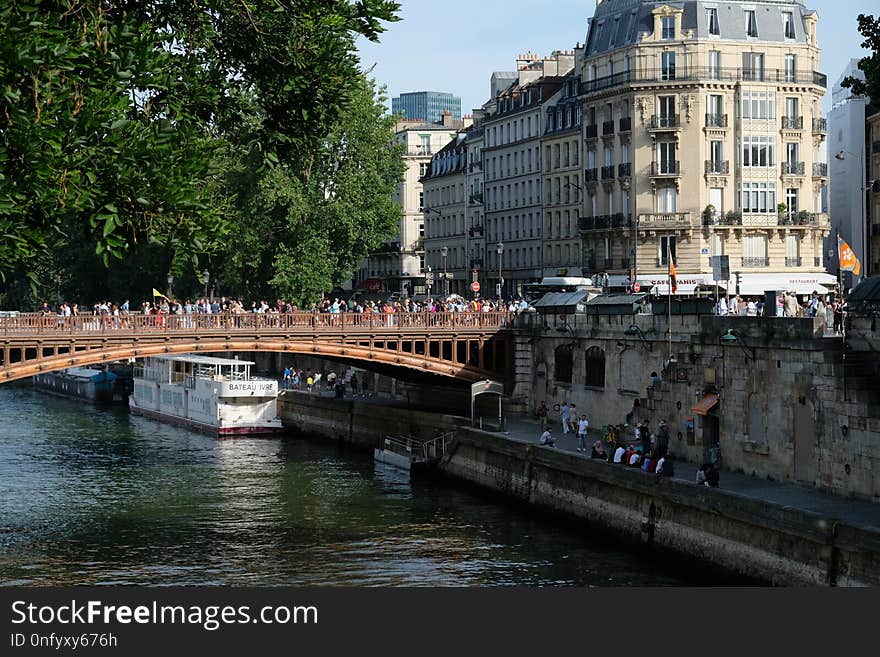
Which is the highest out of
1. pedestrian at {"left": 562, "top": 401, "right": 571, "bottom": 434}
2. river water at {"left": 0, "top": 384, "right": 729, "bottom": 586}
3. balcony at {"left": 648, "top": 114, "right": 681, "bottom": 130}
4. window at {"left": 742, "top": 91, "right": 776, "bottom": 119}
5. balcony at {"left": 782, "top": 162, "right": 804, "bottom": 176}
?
window at {"left": 742, "top": 91, "right": 776, "bottom": 119}

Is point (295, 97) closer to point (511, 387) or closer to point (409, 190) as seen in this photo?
point (511, 387)

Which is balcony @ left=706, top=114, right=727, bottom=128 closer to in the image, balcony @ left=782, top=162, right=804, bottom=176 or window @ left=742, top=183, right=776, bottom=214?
window @ left=742, top=183, right=776, bottom=214

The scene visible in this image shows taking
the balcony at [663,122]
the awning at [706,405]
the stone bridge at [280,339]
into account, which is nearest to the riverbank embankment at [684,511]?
the stone bridge at [280,339]

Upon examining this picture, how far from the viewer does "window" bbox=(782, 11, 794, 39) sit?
78500mm

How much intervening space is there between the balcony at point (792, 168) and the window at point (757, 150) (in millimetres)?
1070

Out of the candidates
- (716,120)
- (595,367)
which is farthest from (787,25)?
(595,367)

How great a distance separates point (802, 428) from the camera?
42.0m

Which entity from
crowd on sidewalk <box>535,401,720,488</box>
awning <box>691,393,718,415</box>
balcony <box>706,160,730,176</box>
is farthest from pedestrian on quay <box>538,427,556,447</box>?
balcony <box>706,160,730,176</box>

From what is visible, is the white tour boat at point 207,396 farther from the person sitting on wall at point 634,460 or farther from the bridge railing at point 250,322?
the person sitting on wall at point 634,460

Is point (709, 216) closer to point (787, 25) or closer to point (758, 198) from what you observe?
point (758, 198)

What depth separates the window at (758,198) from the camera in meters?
78.0

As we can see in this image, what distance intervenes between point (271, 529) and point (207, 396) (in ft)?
99.9

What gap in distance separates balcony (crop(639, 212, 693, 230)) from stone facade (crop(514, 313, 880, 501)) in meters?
20.4

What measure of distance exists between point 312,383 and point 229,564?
142ft
